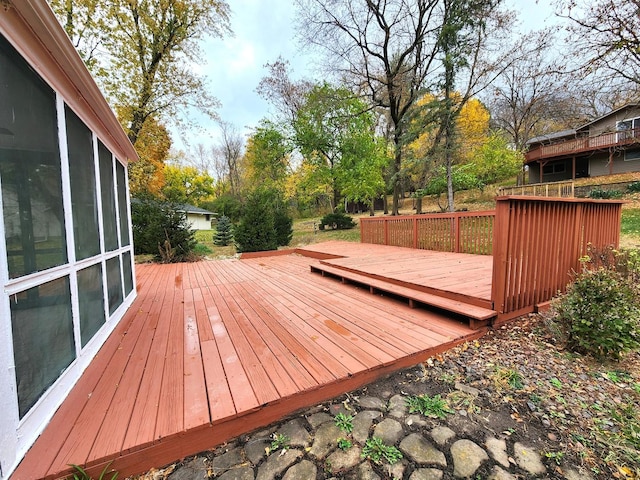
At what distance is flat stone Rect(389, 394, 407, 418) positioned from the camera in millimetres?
1577

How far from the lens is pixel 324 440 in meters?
1.41

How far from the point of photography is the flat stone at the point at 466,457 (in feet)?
A: 4.02

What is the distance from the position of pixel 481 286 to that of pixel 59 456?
3.56 metres

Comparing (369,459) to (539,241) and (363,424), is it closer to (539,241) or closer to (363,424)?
(363,424)

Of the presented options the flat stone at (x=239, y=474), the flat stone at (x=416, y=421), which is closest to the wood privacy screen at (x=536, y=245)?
the flat stone at (x=416, y=421)

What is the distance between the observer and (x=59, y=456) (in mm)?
1190

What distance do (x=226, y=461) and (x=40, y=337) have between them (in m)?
1.23

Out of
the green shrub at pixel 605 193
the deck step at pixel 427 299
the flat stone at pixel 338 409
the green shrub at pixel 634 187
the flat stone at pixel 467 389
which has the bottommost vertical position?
the flat stone at pixel 338 409

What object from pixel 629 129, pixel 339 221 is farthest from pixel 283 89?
pixel 629 129

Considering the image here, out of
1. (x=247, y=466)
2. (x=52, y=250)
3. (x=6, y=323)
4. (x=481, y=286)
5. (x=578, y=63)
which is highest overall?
(x=578, y=63)

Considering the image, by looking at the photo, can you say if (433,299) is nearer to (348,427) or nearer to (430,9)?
(348,427)

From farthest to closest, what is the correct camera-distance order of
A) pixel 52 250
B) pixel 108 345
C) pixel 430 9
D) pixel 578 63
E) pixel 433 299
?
pixel 430 9
pixel 578 63
pixel 433 299
pixel 108 345
pixel 52 250

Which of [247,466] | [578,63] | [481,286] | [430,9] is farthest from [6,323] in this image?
[430,9]

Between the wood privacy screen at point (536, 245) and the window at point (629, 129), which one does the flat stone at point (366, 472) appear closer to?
the wood privacy screen at point (536, 245)
